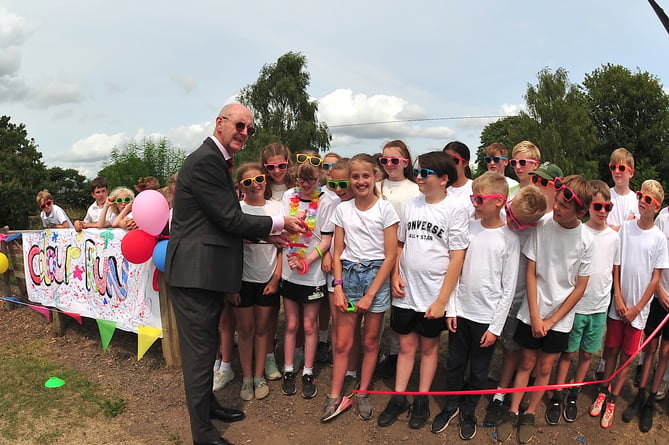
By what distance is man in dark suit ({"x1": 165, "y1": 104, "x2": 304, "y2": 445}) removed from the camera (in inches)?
121

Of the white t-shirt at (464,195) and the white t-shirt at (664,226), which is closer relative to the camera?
the white t-shirt at (464,195)

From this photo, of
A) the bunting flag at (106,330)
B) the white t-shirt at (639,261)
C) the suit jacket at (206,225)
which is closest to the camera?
the suit jacket at (206,225)

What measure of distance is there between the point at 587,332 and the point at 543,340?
1.51 feet

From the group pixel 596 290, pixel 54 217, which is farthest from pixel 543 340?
pixel 54 217

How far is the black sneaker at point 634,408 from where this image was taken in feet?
11.8

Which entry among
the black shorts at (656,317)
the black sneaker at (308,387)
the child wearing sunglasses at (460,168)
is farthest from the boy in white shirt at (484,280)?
the black shorts at (656,317)

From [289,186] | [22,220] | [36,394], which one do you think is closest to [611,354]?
[289,186]

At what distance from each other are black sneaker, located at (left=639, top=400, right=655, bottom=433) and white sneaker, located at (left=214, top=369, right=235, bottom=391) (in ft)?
11.4

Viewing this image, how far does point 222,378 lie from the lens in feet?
13.9

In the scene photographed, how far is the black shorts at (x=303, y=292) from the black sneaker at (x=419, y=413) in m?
1.14

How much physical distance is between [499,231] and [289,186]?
1.94 meters

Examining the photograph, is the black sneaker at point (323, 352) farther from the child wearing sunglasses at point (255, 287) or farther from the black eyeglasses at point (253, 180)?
the black eyeglasses at point (253, 180)

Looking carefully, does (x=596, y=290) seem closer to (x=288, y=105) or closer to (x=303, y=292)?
(x=303, y=292)

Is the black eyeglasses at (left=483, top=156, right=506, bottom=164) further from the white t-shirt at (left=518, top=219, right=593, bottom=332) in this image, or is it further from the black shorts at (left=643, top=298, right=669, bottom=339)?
the black shorts at (left=643, top=298, right=669, bottom=339)
